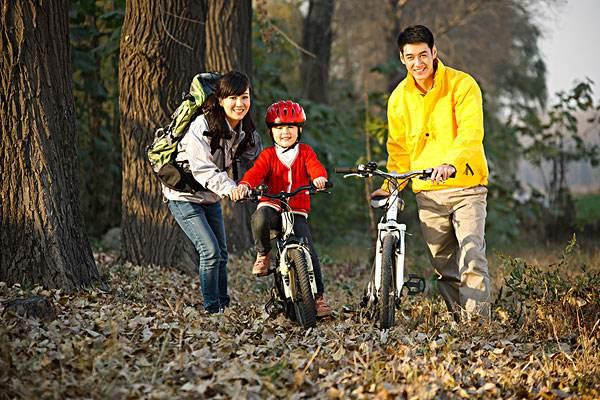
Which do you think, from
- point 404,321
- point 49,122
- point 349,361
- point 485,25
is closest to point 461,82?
point 404,321

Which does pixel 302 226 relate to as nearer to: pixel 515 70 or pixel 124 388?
pixel 124 388

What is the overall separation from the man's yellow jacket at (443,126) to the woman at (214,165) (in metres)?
1.23

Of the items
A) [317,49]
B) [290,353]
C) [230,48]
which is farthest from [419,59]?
[317,49]

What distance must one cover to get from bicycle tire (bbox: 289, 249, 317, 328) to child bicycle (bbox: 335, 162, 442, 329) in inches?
19.6

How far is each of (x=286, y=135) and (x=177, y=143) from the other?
0.89m

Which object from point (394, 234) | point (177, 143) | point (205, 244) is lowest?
point (205, 244)

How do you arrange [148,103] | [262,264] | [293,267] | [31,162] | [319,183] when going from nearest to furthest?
[319,183], [293,267], [262,264], [31,162], [148,103]

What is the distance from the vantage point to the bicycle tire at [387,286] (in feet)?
20.0

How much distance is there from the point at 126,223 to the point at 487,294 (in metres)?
4.22

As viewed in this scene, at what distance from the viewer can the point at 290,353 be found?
18.2 ft

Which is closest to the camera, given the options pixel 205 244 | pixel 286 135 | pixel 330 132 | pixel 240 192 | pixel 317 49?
pixel 240 192

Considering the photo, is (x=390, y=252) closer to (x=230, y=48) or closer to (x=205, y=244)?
(x=205, y=244)

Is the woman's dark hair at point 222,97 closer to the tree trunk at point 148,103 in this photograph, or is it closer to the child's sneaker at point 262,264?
the child's sneaker at point 262,264

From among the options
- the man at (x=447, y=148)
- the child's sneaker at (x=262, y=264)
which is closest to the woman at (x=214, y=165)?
the child's sneaker at (x=262, y=264)
